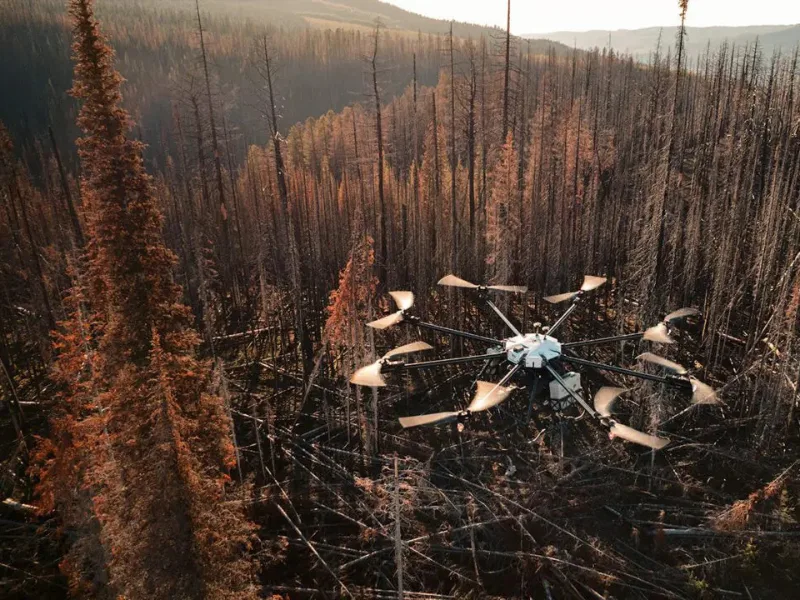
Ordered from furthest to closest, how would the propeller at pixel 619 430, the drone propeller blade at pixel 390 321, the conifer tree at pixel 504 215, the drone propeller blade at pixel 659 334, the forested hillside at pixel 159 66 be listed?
the forested hillside at pixel 159 66 < the conifer tree at pixel 504 215 < the drone propeller blade at pixel 390 321 < the drone propeller blade at pixel 659 334 < the propeller at pixel 619 430

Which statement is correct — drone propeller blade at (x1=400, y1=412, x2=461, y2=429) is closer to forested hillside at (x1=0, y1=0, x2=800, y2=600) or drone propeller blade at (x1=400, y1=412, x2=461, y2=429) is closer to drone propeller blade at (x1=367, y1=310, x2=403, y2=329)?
forested hillside at (x1=0, y1=0, x2=800, y2=600)

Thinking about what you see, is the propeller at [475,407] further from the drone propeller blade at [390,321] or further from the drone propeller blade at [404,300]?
the drone propeller blade at [404,300]

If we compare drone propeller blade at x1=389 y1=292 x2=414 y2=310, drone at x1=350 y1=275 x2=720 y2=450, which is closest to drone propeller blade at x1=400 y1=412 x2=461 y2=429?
drone at x1=350 y1=275 x2=720 y2=450

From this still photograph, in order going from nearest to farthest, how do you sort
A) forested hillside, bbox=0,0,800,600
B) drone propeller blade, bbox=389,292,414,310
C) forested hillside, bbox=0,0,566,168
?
drone propeller blade, bbox=389,292,414,310 → forested hillside, bbox=0,0,800,600 → forested hillside, bbox=0,0,566,168

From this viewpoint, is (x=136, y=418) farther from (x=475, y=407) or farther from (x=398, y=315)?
(x=475, y=407)

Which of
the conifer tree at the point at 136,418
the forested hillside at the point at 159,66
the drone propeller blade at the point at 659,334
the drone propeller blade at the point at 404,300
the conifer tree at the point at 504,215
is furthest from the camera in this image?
the forested hillside at the point at 159,66

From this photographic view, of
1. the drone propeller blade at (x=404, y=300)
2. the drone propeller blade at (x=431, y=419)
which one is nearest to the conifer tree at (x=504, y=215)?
the drone propeller blade at (x=404, y=300)
